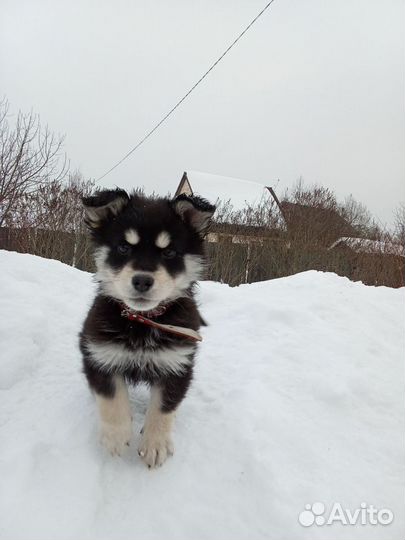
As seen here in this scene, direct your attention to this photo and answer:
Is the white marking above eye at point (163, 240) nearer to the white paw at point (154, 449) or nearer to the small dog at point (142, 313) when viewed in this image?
the small dog at point (142, 313)

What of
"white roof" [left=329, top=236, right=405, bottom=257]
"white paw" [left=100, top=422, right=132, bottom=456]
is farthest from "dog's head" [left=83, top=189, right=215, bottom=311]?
"white roof" [left=329, top=236, right=405, bottom=257]

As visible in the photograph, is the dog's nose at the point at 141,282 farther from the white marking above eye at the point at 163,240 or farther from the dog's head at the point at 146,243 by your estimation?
the white marking above eye at the point at 163,240

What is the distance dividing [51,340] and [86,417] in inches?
39.1

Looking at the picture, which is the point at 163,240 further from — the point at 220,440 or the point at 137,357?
the point at 220,440

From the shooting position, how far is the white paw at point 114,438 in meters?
2.07

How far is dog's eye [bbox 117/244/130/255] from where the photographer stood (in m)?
2.32

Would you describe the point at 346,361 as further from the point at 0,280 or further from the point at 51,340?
the point at 0,280

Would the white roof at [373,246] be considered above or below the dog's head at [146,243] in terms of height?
above

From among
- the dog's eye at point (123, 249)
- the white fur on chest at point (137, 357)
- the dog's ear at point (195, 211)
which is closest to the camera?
the white fur on chest at point (137, 357)

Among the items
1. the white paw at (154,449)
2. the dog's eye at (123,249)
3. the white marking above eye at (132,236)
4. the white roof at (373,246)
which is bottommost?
the white paw at (154,449)

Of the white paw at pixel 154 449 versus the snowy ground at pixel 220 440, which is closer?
the snowy ground at pixel 220 440

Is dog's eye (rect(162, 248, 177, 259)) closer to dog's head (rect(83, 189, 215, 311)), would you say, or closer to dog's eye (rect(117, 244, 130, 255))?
dog's head (rect(83, 189, 215, 311))

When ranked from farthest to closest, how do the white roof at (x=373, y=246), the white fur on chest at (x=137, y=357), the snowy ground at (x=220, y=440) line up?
the white roof at (x=373, y=246) < the white fur on chest at (x=137, y=357) < the snowy ground at (x=220, y=440)

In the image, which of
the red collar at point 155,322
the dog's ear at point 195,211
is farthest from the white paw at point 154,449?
the dog's ear at point 195,211
